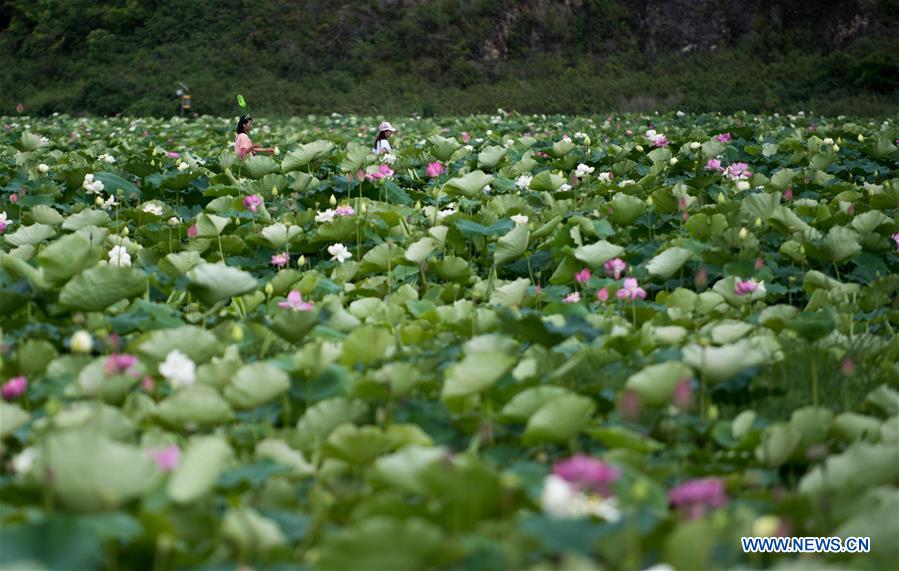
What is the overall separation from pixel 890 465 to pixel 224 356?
52.5 inches

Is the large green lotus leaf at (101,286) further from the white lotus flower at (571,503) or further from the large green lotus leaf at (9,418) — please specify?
the white lotus flower at (571,503)

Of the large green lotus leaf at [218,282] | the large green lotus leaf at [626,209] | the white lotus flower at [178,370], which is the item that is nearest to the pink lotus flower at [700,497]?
the white lotus flower at [178,370]

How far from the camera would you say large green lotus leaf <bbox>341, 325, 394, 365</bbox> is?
193cm

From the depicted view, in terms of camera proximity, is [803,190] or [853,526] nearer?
[853,526]

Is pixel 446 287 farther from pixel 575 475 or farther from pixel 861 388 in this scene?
pixel 575 475

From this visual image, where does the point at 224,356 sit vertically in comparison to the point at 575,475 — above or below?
below

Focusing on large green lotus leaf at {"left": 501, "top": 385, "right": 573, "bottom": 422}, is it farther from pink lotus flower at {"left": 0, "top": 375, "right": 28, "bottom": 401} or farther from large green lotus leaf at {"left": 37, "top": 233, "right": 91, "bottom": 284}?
large green lotus leaf at {"left": 37, "top": 233, "right": 91, "bottom": 284}

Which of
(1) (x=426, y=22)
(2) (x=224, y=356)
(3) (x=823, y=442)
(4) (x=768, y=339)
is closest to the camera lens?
(3) (x=823, y=442)

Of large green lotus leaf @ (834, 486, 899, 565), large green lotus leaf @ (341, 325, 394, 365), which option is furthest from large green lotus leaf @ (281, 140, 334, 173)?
large green lotus leaf @ (834, 486, 899, 565)

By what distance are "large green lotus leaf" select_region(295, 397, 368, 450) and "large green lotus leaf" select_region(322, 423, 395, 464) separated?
18 centimetres

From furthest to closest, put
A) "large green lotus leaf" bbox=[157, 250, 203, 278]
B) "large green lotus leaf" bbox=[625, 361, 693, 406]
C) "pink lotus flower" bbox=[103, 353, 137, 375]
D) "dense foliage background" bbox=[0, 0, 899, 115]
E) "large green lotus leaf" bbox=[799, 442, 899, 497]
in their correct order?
1. "dense foliage background" bbox=[0, 0, 899, 115]
2. "large green lotus leaf" bbox=[157, 250, 203, 278]
3. "pink lotus flower" bbox=[103, 353, 137, 375]
4. "large green lotus leaf" bbox=[625, 361, 693, 406]
5. "large green lotus leaf" bbox=[799, 442, 899, 497]

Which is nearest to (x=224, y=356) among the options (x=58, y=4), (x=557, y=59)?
(x=557, y=59)

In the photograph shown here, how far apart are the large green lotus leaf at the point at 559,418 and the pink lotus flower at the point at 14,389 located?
2.89 feet

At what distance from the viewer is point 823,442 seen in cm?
171
